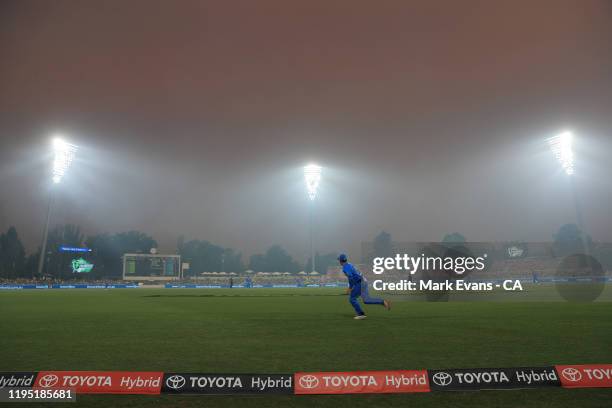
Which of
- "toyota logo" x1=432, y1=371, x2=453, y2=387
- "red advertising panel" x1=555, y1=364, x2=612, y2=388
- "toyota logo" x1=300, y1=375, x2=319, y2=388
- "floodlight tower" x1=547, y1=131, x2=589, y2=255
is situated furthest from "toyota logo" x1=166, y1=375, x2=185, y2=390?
"floodlight tower" x1=547, y1=131, x2=589, y2=255

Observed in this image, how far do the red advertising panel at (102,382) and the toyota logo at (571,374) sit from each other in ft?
18.8

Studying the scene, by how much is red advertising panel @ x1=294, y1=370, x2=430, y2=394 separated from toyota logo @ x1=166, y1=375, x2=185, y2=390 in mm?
1568

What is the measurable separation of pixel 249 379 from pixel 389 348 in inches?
166

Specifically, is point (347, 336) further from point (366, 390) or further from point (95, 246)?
point (95, 246)

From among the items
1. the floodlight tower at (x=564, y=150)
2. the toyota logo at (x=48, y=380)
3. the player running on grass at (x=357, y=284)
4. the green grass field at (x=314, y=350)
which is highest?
the floodlight tower at (x=564, y=150)

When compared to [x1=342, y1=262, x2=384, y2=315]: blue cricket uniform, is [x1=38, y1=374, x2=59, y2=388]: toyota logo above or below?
below

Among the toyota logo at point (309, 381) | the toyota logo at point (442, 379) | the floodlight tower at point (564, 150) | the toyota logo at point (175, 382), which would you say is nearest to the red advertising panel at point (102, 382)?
the toyota logo at point (175, 382)

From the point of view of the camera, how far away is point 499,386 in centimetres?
651

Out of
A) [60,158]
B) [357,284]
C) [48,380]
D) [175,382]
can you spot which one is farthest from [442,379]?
[60,158]

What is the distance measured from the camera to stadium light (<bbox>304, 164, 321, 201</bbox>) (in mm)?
67875

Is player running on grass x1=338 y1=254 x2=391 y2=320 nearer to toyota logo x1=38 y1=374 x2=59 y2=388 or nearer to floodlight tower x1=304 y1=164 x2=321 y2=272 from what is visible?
toyota logo x1=38 y1=374 x2=59 y2=388

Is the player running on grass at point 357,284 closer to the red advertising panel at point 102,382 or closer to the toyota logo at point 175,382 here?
the toyota logo at point 175,382

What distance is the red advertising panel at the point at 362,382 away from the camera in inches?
249

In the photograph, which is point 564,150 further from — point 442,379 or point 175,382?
point 175,382
